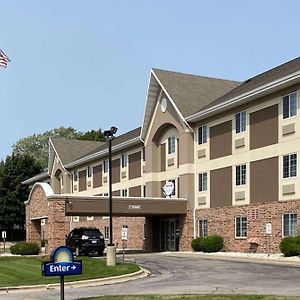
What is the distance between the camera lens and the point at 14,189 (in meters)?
78.6

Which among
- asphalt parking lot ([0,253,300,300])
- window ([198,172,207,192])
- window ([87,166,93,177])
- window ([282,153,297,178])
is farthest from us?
window ([87,166,93,177])

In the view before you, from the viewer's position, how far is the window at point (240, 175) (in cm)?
3578

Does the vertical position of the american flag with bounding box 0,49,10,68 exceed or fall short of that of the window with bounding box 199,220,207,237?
it exceeds it

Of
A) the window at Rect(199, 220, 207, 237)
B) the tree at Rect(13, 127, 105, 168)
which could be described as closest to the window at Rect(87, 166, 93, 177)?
the window at Rect(199, 220, 207, 237)

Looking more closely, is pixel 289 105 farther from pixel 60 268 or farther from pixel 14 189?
pixel 14 189

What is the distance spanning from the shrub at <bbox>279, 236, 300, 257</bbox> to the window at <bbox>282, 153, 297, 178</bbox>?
3.67m

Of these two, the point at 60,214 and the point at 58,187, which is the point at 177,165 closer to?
the point at 60,214

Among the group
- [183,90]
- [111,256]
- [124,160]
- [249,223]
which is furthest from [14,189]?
[111,256]

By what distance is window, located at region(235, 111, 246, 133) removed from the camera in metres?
35.7

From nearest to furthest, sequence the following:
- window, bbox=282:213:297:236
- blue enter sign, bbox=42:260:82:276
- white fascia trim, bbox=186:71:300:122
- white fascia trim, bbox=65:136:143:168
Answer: blue enter sign, bbox=42:260:82:276 < white fascia trim, bbox=186:71:300:122 < window, bbox=282:213:297:236 < white fascia trim, bbox=65:136:143:168

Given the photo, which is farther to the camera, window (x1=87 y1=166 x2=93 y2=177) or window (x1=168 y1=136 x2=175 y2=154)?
window (x1=87 y1=166 x2=93 y2=177)

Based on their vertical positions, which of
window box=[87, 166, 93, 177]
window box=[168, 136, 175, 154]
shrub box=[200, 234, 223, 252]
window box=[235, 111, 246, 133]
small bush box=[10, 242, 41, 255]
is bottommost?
small bush box=[10, 242, 41, 255]

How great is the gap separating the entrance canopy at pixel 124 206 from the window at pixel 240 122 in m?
7.37

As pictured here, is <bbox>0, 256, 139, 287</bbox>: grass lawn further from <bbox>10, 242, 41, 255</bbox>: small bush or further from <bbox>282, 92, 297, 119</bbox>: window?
<bbox>282, 92, 297, 119</bbox>: window
